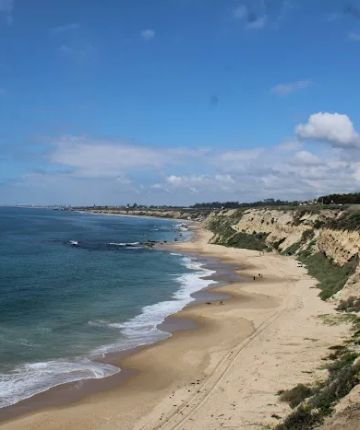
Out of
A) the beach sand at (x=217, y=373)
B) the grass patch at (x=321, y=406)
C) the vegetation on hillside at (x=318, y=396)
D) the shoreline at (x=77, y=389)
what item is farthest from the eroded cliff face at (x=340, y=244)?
the grass patch at (x=321, y=406)

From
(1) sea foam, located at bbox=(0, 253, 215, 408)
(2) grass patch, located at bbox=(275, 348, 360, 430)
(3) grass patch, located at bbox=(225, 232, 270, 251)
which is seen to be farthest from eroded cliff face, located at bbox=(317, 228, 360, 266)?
(2) grass patch, located at bbox=(275, 348, 360, 430)

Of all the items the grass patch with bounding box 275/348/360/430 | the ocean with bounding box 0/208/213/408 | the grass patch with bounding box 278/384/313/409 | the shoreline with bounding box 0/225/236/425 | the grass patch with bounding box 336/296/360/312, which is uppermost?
the grass patch with bounding box 275/348/360/430

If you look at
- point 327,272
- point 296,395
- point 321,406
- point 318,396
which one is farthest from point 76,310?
point 327,272

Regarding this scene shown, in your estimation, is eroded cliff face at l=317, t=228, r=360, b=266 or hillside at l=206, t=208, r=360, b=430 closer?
hillside at l=206, t=208, r=360, b=430

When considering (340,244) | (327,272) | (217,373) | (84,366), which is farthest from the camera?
(327,272)

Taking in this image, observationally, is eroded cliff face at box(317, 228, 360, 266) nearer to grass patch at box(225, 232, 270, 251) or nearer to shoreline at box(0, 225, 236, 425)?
shoreline at box(0, 225, 236, 425)

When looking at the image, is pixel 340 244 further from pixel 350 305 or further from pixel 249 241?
pixel 249 241

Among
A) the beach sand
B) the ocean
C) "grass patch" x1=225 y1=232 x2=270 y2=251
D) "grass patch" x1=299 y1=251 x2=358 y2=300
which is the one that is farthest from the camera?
"grass patch" x1=225 y1=232 x2=270 y2=251

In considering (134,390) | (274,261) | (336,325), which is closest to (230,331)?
(336,325)
